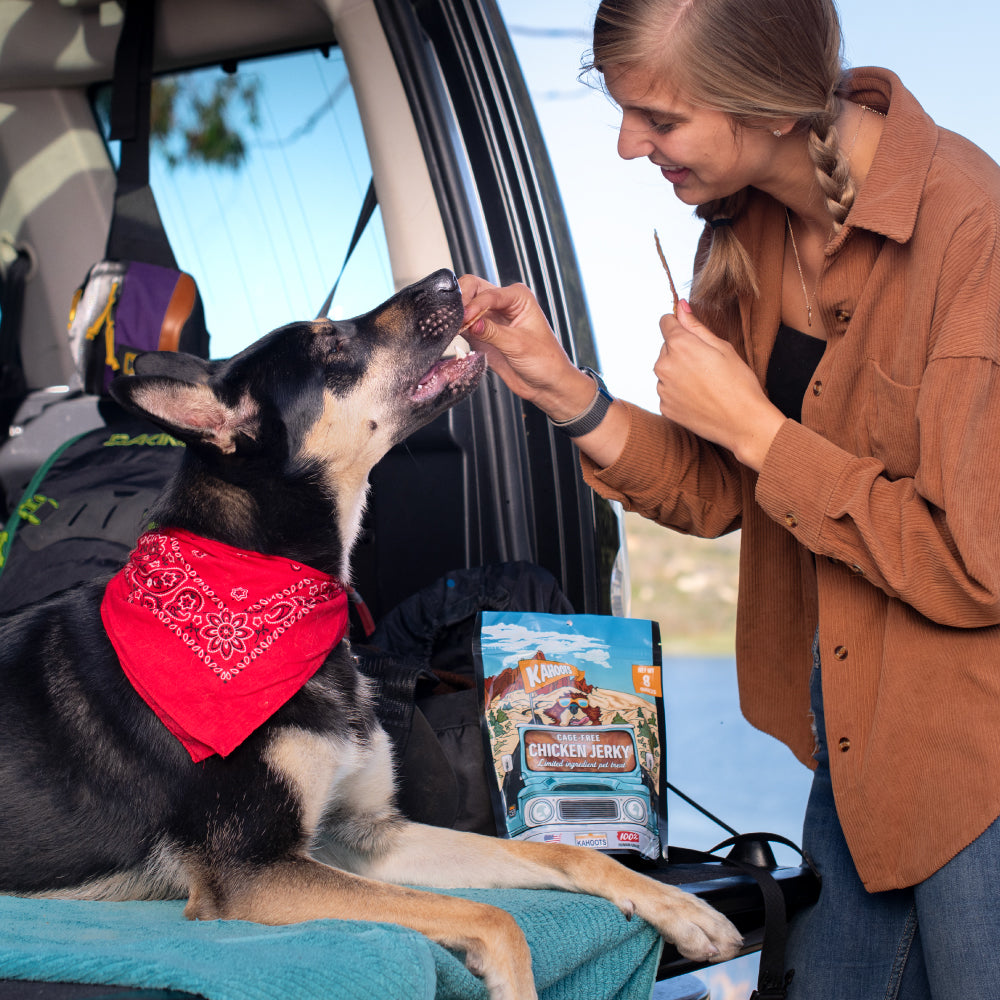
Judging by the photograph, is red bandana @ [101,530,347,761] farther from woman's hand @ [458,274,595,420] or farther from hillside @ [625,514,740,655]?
hillside @ [625,514,740,655]

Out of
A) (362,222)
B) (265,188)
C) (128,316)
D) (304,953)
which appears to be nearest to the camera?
(304,953)

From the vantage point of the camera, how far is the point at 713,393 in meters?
1.65

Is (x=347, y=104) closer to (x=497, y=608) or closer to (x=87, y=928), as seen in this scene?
(x=497, y=608)

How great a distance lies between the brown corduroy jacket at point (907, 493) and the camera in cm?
140

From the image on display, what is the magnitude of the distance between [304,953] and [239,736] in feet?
1.55

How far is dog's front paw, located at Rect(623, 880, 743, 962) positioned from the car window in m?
1.93

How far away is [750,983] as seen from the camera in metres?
2.68

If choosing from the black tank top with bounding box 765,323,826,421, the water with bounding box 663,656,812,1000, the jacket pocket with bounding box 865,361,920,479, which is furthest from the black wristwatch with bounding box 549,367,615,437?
the water with bounding box 663,656,812,1000

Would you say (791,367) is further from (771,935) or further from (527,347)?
(771,935)

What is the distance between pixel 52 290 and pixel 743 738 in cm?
324

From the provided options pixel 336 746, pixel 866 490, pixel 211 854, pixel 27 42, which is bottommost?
pixel 211 854

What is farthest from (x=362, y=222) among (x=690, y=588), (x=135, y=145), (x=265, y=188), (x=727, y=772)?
(x=690, y=588)

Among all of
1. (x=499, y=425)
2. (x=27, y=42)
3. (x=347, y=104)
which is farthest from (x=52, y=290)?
(x=499, y=425)

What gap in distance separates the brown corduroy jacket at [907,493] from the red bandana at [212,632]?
0.83m
